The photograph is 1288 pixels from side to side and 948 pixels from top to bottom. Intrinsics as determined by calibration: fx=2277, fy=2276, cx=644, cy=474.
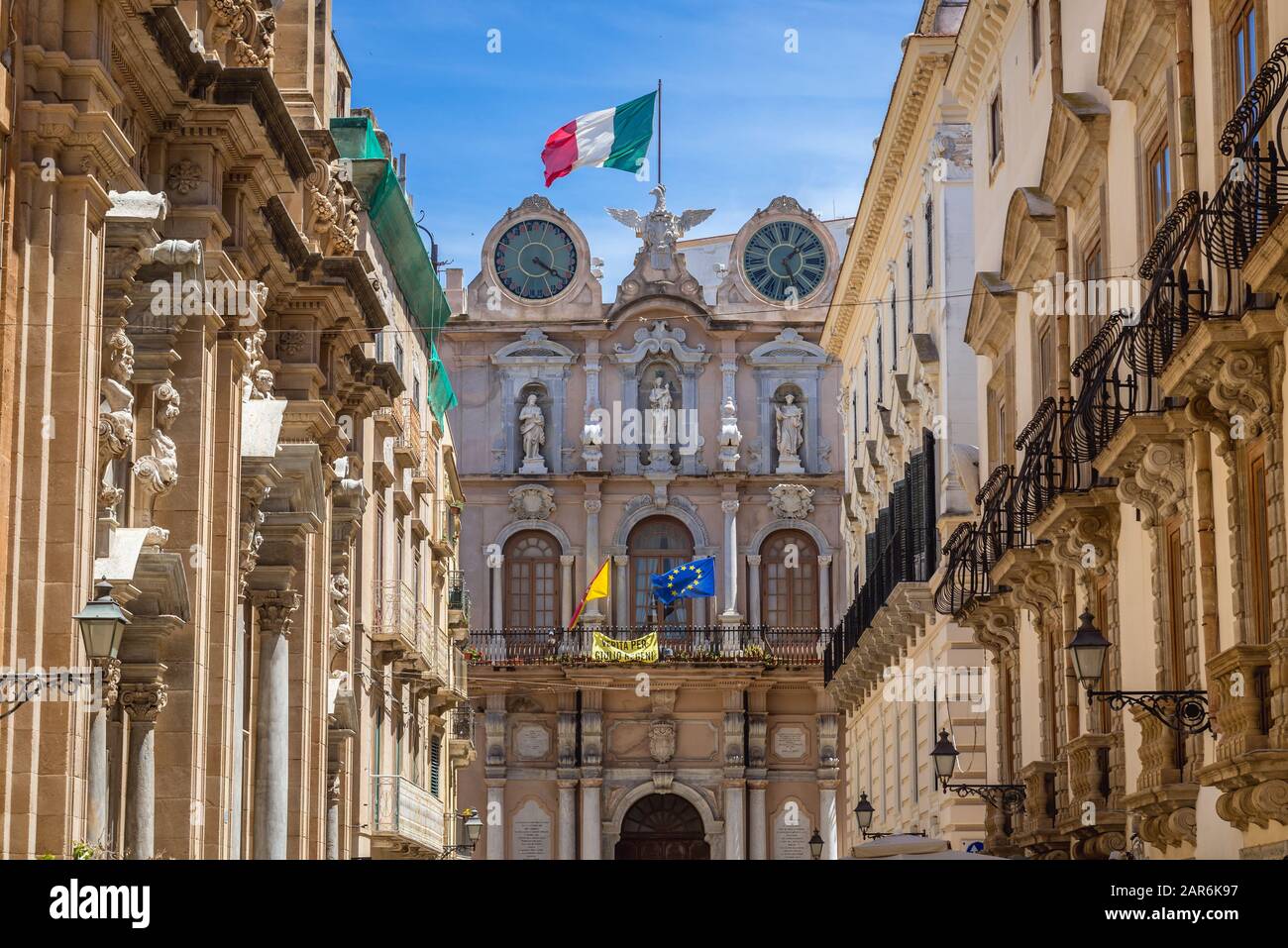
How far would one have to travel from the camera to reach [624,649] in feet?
198

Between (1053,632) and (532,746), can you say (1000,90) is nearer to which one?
(1053,632)

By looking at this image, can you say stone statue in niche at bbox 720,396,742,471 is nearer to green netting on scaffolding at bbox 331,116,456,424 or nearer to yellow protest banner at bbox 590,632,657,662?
yellow protest banner at bbox 590,632,657,662

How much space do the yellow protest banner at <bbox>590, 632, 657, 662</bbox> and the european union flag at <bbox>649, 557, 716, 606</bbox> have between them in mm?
1415

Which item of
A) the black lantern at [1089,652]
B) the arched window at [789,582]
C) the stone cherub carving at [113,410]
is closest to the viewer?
the black lantern at [1089,652]

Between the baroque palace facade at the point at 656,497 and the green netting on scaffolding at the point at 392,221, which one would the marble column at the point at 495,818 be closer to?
the baroque palace facade at the point at 656,497

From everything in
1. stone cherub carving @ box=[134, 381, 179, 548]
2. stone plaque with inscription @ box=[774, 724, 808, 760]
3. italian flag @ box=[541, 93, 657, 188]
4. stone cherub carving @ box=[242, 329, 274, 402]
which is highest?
italian flag @ box=[541, 93, 657, 188]

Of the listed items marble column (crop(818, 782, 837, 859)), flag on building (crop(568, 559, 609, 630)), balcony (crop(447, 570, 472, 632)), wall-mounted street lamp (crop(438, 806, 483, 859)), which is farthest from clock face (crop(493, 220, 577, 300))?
wall-mounted street lamp (crop(438, 806, 483, 859))

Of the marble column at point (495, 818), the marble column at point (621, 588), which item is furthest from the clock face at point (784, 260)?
the marble column at point (495, 818)

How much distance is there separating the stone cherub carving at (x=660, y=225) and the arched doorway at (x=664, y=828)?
1464cm

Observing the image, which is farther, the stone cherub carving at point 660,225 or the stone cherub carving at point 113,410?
the stone cherub carving at point 660,225

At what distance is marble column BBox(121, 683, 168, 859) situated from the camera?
2191cm

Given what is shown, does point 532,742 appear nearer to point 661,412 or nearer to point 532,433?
point 532,433

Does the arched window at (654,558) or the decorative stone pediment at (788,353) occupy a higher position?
the decorative stone pediment at (788,353)

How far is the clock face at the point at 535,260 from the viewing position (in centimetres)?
6272
